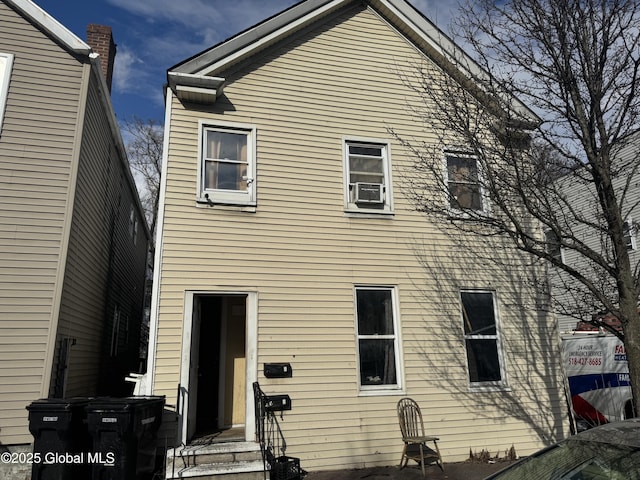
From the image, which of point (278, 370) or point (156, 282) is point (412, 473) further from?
point (156, 282)

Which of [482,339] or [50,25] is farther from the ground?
[50,25]

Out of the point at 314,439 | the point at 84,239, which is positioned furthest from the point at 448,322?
the point at 84,239

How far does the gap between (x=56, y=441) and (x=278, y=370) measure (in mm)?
3096

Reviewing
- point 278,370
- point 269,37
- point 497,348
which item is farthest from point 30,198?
point 497,348

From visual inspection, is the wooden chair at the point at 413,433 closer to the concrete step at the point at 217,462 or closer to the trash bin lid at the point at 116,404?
the concrete step at the point at 217,462

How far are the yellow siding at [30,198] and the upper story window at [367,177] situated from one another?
15.7ft

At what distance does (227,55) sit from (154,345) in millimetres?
5142

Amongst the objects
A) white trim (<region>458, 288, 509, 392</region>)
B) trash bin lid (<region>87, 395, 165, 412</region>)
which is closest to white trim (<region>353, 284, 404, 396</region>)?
white trim (<region>458, 288, 509, 392</region>)

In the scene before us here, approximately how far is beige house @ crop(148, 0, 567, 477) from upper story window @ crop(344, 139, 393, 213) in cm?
3

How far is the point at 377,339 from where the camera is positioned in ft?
26.6

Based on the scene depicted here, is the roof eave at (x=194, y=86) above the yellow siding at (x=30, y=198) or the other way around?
above

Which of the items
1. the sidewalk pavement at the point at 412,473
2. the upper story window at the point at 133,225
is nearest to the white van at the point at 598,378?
the sidewalk pavement at the point at 412,473

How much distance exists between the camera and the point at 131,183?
44.5 ft

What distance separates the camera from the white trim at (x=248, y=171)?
7742mm
